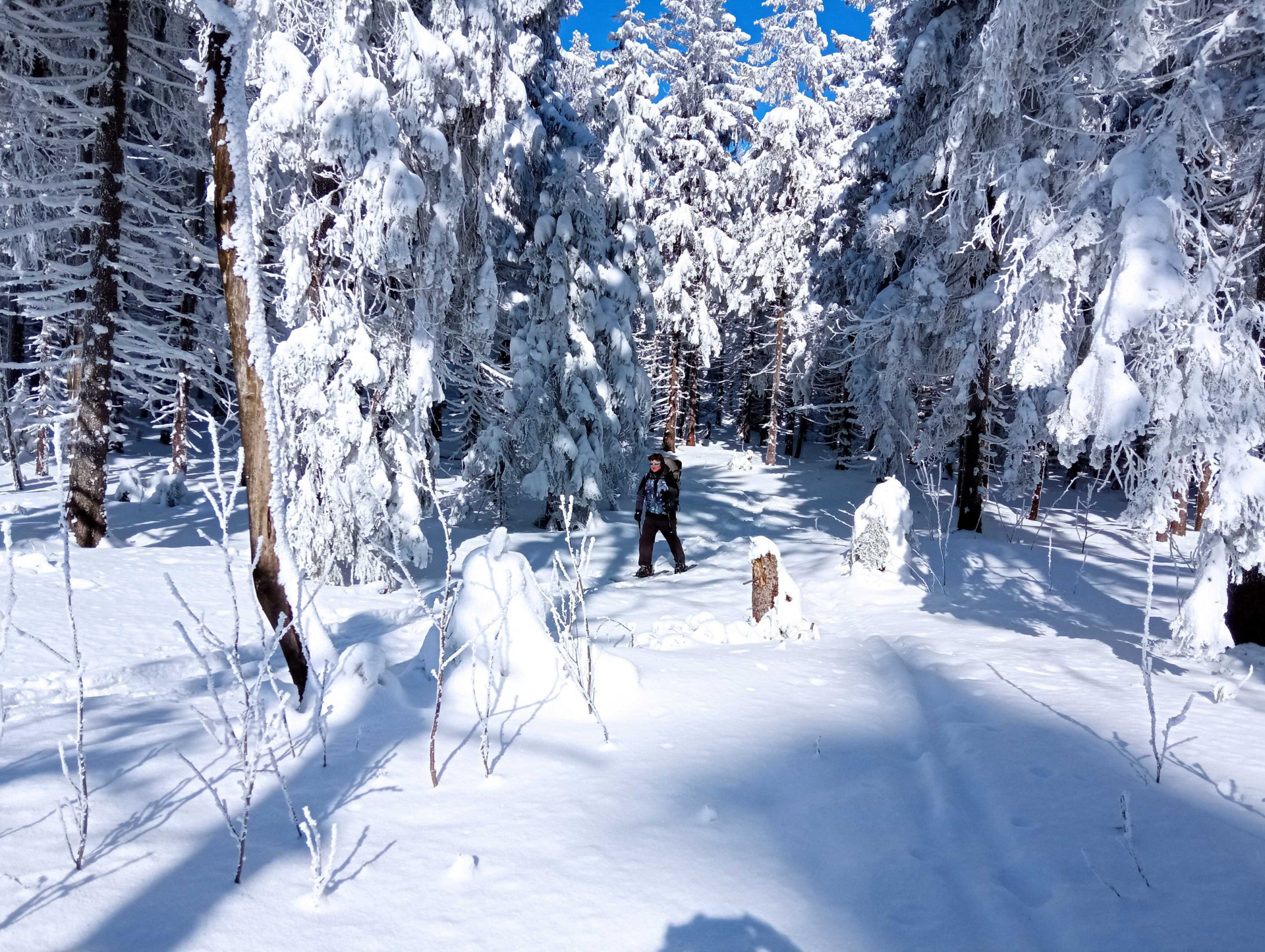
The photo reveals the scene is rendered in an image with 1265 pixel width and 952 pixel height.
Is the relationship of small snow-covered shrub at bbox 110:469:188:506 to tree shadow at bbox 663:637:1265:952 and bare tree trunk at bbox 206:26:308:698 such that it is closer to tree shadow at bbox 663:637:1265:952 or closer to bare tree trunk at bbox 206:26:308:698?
bare tree trunk at bbox 206:26:308:698

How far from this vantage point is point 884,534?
895cm

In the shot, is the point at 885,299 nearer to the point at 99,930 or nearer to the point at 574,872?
the point at 574,872

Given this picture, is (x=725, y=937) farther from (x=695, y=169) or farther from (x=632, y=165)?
(x=695, y=169)

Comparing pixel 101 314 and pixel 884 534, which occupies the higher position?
pixel 101 314

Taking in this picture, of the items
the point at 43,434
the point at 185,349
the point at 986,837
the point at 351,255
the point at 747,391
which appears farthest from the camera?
the point at 747,391

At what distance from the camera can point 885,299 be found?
48.6 ft

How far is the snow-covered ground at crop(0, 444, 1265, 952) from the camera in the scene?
2.36 metres

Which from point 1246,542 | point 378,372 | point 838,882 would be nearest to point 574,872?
point 838,882

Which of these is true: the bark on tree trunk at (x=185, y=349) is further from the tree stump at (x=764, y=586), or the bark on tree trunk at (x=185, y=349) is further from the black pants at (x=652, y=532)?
the tree stump at (x=764, y=586)

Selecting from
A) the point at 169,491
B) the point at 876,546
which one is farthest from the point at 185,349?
the point at 876,546

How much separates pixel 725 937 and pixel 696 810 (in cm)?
81

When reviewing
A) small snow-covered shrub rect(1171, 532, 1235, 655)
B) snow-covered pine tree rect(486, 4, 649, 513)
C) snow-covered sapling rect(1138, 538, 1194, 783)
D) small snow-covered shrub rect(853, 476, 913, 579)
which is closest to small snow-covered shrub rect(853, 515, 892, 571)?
small snow-covered shrub rect(853, 476, 913, 579)

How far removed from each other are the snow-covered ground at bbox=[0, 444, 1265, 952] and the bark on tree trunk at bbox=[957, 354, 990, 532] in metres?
6.28

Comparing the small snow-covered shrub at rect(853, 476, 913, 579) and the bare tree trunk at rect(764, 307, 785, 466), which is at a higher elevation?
the bare tree trunk at rect(764, 307, 785, 466)
